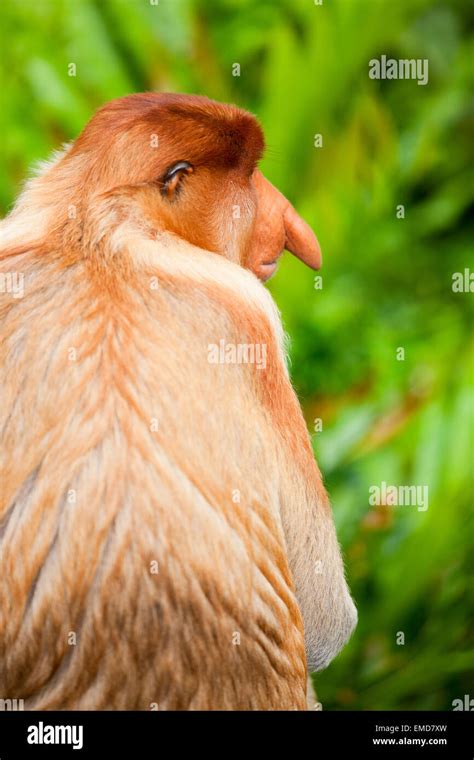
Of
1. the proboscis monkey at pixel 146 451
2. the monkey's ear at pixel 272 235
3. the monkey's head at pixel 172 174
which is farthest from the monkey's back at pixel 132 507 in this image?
the monkey's ear at pixel 272 235

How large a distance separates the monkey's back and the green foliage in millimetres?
1429

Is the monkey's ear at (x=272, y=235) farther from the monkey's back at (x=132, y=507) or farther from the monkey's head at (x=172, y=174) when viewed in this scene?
the monkey's back at (x=132, y=507)

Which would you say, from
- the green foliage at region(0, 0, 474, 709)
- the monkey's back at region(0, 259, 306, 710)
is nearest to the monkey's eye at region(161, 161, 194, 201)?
the monkey's back at region(0, 259, 306, 710)

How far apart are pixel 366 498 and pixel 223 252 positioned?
4.49ft

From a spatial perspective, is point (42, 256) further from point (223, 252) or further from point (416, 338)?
point (416, 338)

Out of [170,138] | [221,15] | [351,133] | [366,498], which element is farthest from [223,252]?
[221,15]

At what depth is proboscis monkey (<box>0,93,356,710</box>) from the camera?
1.49 m

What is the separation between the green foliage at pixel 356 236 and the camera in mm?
2986

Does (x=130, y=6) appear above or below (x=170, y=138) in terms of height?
above

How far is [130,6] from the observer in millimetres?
3191

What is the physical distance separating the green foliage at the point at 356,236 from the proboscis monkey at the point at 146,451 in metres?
1.28

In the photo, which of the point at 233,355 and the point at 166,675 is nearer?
the point at 166,675

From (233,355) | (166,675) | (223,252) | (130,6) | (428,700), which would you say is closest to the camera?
(166,675)

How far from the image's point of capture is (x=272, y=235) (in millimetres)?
1917
